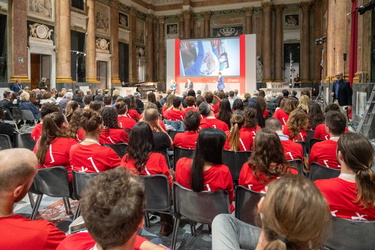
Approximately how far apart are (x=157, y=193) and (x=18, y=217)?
144 cm

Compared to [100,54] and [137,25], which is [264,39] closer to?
[137,25]

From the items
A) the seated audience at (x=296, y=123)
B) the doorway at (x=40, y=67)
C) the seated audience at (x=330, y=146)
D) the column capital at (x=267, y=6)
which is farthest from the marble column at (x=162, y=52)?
the seated audience at (x=330, y=146)

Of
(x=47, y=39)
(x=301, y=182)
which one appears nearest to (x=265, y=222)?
(x=301, y=182)

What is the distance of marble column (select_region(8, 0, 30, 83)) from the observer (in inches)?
514

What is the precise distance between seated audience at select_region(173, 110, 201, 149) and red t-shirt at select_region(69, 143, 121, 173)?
1.36m

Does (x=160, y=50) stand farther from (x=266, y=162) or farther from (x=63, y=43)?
(x=266, y=162)

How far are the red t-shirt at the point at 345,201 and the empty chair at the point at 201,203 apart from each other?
2.58ft

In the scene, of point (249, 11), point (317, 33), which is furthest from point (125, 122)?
point (249, 11)

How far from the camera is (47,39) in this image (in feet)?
49.5

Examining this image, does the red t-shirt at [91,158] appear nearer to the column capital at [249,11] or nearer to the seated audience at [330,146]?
the seated audience at [330,146]

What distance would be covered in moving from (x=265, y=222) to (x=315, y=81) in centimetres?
→ 2223

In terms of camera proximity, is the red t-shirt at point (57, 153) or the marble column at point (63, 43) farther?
the marble column at point (63, 43)

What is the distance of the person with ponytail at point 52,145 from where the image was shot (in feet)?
11.0

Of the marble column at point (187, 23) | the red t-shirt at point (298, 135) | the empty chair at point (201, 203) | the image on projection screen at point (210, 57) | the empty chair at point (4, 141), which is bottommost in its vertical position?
the empty chair at point (201, 203)
